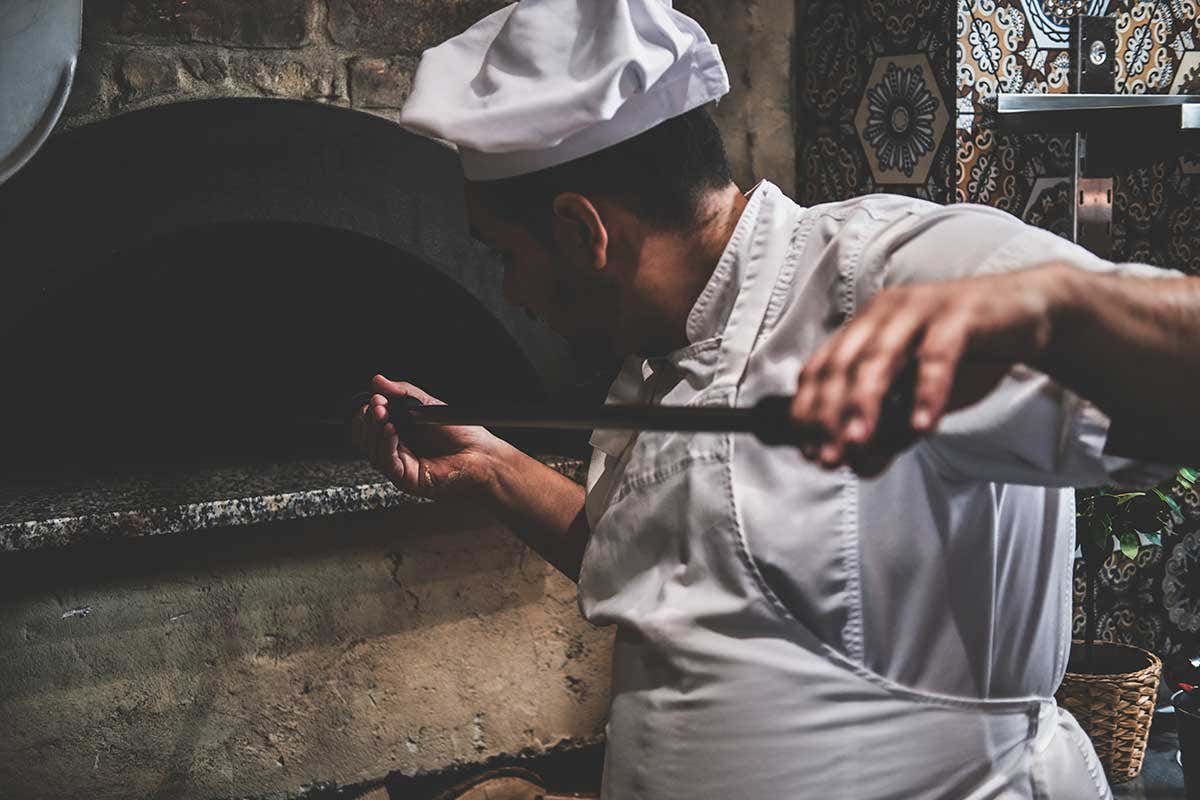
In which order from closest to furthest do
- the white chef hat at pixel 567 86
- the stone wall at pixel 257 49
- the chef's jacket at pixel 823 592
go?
1. the chef's jacket at pixel 823 592
2. the white chef hat at pixel 567 86
3. the stone wall at pixel 257 49

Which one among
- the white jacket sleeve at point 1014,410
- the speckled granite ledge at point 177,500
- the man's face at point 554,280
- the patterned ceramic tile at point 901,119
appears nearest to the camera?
the white jacket sleeve at point 1014,410

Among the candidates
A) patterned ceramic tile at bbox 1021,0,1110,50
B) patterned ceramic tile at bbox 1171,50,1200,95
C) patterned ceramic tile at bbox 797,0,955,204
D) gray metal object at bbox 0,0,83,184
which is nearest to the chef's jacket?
gray metal object at bbox 0,0,83,184

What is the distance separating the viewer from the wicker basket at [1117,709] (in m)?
2.43

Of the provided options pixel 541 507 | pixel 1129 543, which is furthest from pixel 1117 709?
pixel 541 507

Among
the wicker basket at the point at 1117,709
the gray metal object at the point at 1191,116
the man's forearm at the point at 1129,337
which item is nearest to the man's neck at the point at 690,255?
the man's forearm at the point at 1129,337

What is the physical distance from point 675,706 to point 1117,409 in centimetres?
51

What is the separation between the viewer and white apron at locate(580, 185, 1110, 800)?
40.4 inches

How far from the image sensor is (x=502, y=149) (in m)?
1.11

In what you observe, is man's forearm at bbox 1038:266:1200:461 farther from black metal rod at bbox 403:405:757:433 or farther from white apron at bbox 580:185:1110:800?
white apron at bbox 580:185:1110:800

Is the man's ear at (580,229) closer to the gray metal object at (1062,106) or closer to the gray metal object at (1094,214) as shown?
the gray metal object at (1062,106)

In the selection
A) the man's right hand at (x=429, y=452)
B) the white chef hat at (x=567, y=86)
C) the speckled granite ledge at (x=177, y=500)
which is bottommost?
the speckled granite ledge at (x=177, y=500)

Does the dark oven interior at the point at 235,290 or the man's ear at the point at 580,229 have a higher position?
the man's ear at the point at 580,229

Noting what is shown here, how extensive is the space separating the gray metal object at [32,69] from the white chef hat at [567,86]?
646 millimetres

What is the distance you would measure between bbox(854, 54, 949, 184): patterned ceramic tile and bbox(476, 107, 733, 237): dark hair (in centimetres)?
133
